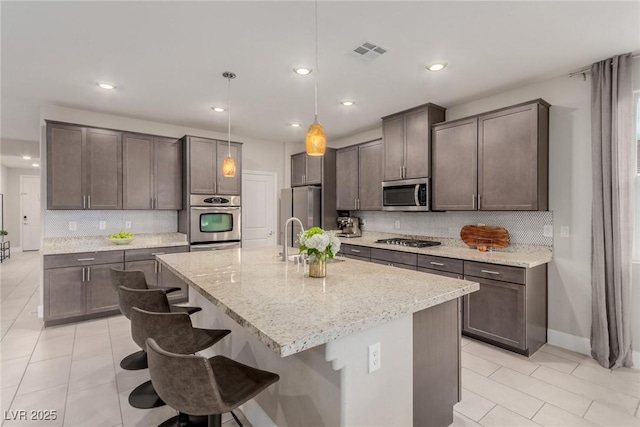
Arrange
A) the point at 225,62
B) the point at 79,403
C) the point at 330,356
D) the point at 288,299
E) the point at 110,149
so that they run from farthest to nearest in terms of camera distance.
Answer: the point at 110,149 < the point at 225,62 < the point at 79,403 < the point at 288,299 < the point at 330,356

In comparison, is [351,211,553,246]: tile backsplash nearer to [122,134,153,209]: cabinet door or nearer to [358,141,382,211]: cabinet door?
[358,141,382,211]: cabinet door

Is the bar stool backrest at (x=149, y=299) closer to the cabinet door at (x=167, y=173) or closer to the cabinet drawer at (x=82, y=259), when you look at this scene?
the cabinet drawer at (x=82, y=259)

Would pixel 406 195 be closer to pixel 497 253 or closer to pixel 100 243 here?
pixel 497 253

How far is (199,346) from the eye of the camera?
1.80m

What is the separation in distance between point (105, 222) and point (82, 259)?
78 centimetres

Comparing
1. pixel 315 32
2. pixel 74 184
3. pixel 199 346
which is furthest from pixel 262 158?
pixel 199 346

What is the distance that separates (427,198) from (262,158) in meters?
3.19

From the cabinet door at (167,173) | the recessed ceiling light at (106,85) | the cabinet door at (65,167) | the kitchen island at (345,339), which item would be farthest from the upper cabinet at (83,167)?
the kitchen island at (345,339)

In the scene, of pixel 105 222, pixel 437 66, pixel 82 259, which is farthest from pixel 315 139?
pixel 105 222

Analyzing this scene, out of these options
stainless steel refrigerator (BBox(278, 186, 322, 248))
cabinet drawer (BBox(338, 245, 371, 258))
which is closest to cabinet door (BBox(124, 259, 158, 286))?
stainless steel refrigerator (BBox(278, 186, 322, 248))

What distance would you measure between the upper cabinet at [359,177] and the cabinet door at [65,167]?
11.7 feet

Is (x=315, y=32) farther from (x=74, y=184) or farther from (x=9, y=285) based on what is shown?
(x=9, y=285)

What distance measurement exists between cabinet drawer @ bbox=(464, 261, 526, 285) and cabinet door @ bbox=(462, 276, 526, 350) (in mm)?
43

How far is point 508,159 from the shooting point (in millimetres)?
3201
